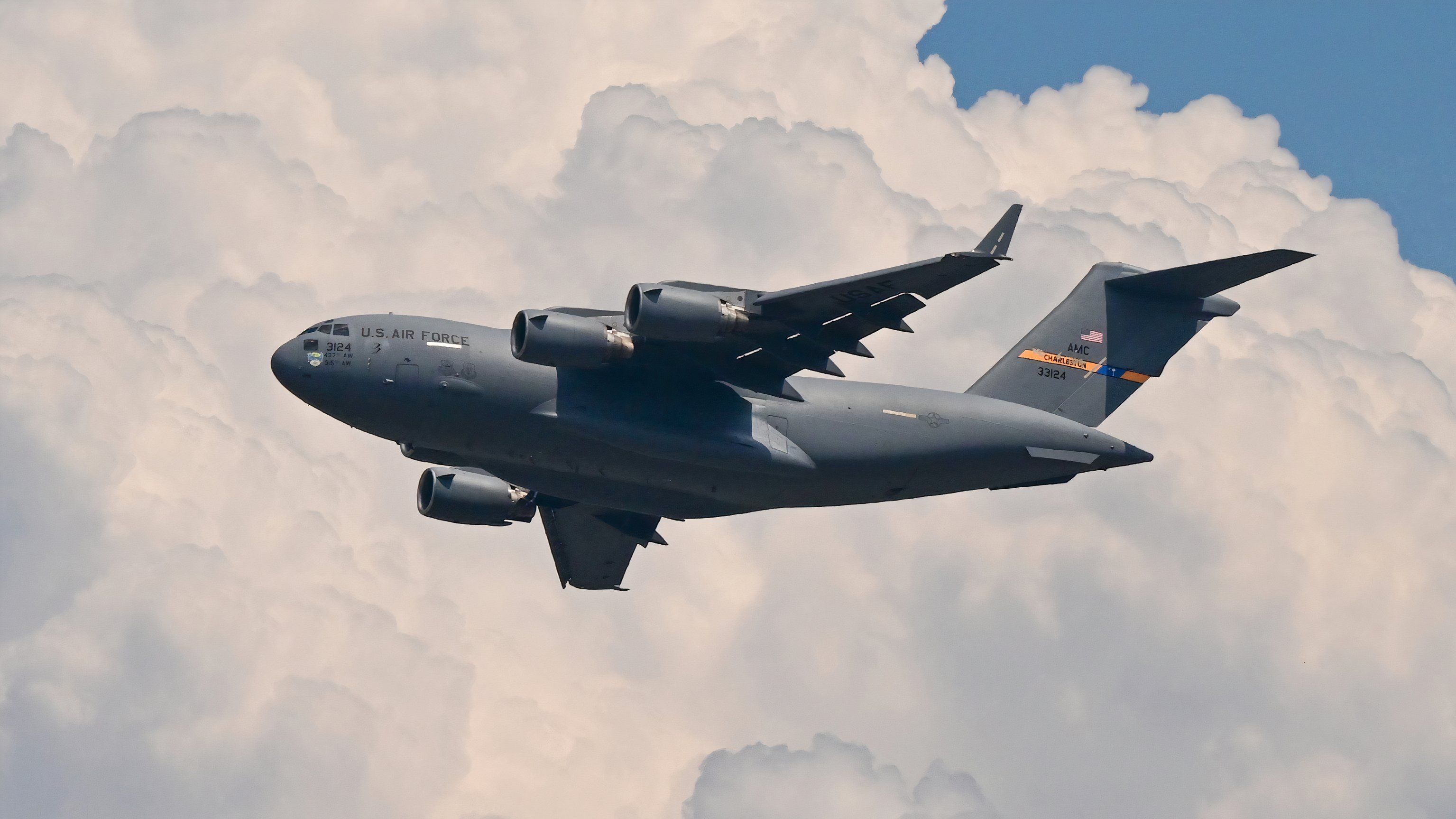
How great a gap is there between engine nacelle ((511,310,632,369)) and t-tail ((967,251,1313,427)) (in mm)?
6726

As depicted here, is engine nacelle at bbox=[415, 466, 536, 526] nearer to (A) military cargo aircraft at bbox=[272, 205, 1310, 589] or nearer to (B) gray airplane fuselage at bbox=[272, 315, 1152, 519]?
(A) military cargo aircraft at bbox=[272, 205, 1310, 589]

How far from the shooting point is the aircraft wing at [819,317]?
21516mm

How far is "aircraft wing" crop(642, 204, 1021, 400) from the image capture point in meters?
21.5

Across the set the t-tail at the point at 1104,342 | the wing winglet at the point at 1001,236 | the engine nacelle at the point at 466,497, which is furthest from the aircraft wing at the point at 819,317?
the engine nacelle at the point at 466,497

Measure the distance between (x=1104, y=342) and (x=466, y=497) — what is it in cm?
972

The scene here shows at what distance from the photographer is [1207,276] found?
26.1 meters

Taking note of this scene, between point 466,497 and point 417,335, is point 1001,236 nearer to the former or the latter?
point 417,335

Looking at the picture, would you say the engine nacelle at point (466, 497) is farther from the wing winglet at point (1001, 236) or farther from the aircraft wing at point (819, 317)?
the wing winglet at point (1001, 236)

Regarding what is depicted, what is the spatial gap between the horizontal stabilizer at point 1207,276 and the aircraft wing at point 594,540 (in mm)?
8173

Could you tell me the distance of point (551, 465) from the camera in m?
23.4

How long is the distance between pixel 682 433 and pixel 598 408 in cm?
114

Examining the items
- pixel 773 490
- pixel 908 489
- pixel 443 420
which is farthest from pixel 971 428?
pixel 443 420

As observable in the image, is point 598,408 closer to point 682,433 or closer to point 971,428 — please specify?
point 682,433

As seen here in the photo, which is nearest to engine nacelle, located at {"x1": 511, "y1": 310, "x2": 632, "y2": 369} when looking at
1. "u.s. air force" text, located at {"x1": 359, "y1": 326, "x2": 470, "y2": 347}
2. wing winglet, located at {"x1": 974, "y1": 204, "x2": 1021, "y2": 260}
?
"u.s. air force" text, located at {"x1": 359, "y1": 326, "x2": 470, "y2": 347}
